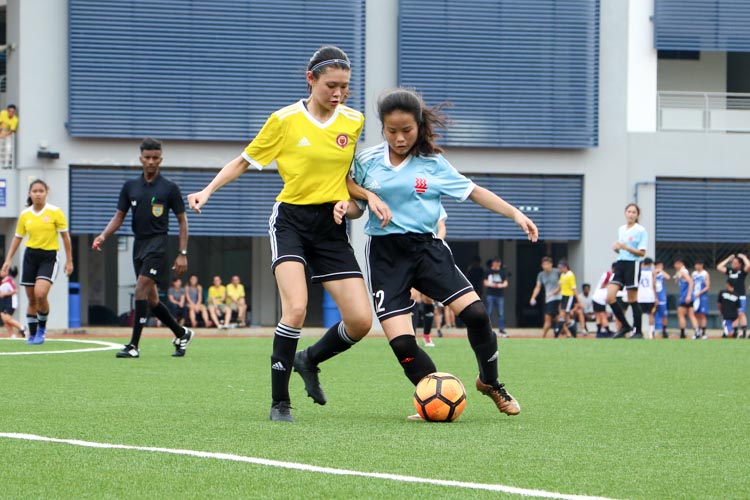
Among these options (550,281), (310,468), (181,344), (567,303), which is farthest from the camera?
(550,281)

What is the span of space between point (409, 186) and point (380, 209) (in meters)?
0.32

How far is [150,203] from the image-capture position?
13.2 metres

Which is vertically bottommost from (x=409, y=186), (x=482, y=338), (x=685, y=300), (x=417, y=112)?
(x=685, y=300)

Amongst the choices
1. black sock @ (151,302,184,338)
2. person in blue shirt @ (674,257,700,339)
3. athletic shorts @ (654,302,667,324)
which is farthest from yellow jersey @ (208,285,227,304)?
black sock @ (151,302,184,338)

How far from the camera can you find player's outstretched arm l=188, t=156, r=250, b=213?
7121mm

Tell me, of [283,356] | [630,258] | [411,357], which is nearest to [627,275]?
[630,258]

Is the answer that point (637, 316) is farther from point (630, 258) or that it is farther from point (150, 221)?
point (150, 221)

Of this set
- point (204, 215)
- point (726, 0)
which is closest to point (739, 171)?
point (726, 0)

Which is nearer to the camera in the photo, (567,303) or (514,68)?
(567,303)

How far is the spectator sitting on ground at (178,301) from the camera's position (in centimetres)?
2959

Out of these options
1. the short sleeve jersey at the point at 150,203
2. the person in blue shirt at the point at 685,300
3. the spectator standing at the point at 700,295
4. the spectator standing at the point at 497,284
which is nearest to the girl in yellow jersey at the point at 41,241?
the short sleeve jersey at the point at 150,203

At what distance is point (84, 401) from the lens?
27.0 ft

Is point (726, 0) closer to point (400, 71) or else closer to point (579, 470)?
point (400, 71)

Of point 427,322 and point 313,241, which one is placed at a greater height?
point 313,241
